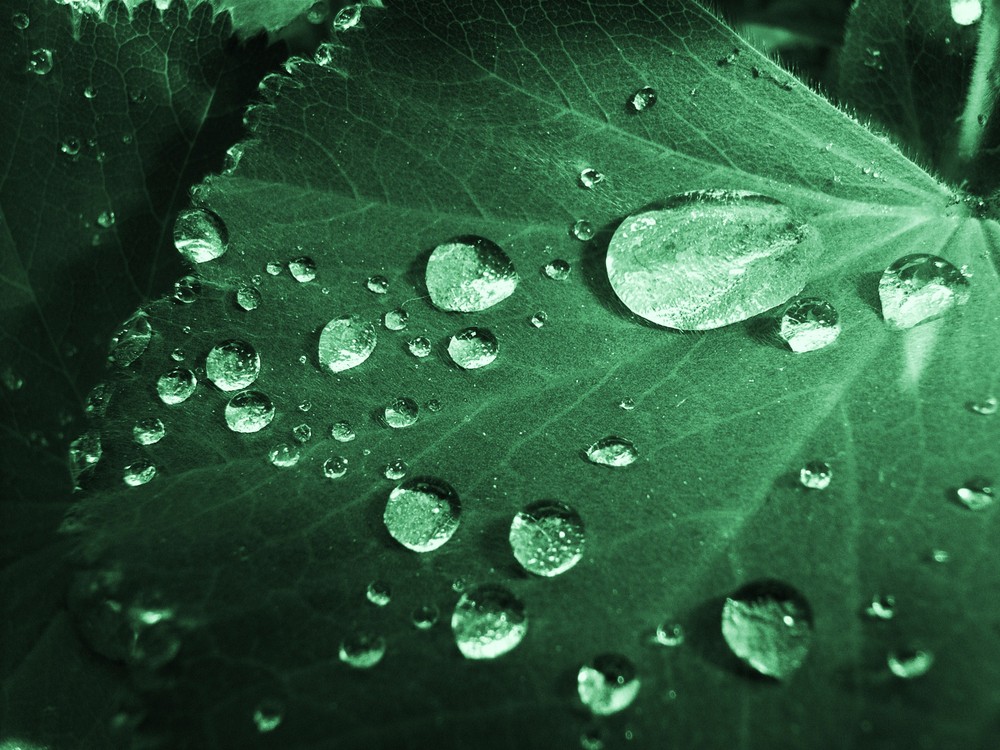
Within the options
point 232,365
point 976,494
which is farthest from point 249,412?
point 976,494

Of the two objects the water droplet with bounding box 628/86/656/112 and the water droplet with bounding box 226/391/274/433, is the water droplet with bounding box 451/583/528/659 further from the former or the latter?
the water droplet with bounding box 628/86/656/112

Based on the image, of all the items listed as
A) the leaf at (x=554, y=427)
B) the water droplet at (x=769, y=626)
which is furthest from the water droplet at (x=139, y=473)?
the water droplet at (x=769, y=626)

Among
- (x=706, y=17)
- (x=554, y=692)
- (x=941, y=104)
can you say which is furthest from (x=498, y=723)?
(x=941, y=104)

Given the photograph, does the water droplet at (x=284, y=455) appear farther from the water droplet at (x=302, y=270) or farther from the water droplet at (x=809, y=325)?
the water droplet at (x=809, y=325)

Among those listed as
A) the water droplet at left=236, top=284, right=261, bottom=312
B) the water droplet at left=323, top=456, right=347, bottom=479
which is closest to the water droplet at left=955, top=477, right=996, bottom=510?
the water droplet at left=323, top=456, right=347, bottom=479

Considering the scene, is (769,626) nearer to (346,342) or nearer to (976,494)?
(976,494)
